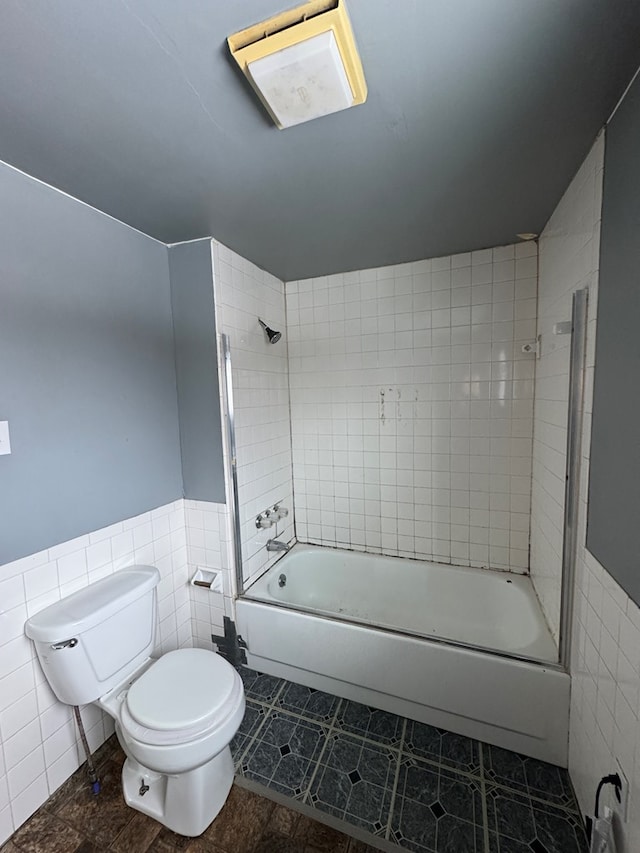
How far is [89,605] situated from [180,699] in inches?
19.1

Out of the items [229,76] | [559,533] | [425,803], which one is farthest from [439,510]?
[229,76]

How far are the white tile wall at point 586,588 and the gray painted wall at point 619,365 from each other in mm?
66

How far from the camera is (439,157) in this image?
118cm

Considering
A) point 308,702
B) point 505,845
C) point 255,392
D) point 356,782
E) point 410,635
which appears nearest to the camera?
point 505,845

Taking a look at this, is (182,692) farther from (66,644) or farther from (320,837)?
(320,837)

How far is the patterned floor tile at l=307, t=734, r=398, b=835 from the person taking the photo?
124 centimetres

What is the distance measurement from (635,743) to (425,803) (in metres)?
0.84

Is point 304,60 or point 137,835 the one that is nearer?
point 304,60

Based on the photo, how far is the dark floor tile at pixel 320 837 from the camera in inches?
45.4

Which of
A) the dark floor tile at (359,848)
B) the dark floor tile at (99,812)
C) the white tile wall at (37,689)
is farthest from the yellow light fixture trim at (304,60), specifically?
the dark floor tile at (99,812)

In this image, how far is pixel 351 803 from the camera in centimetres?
128

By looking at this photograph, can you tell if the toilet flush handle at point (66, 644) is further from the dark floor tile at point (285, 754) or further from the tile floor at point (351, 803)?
the dark floor tile at point (285, 754)

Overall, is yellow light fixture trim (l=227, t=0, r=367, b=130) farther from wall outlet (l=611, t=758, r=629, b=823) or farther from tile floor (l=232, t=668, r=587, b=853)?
tile floor (l=232, t=668, r=587, b=853)

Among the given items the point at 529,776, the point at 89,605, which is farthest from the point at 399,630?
the point at 89,605
